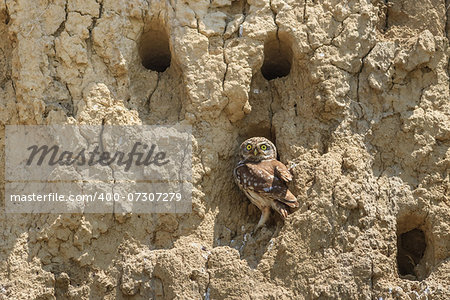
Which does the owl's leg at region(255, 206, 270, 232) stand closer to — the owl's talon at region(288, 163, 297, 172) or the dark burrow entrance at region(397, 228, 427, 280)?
the owl's talon at region(288, 163, 297, 172)

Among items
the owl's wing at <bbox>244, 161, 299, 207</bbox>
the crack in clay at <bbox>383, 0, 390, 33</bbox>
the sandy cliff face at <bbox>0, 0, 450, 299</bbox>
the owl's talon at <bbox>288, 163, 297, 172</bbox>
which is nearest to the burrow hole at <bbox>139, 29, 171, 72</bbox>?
the sandy cliff face at <bbox>0, 0, 450, 299</bbox>

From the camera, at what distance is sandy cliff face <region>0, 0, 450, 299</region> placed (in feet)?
17.2

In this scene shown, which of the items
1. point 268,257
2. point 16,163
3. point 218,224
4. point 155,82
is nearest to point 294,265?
point 268,257

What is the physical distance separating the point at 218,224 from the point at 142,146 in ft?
2.76

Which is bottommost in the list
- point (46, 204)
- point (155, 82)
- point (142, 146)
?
point (46, 204)

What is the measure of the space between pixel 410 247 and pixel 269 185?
1.28 metres

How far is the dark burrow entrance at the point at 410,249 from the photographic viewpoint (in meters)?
5.62

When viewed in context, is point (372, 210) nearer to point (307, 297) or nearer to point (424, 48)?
point (307, 297)

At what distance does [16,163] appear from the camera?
5.61 metres

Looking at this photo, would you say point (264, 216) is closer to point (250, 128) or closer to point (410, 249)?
point (250, 128)

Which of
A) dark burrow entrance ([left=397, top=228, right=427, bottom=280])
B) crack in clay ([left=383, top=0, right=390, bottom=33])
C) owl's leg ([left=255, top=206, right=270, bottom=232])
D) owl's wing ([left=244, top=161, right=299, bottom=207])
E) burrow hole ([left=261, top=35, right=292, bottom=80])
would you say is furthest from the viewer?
crack in clay ([left=383, top=0, right=390, bottom=33])

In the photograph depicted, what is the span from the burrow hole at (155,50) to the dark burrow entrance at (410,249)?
7.99 ft

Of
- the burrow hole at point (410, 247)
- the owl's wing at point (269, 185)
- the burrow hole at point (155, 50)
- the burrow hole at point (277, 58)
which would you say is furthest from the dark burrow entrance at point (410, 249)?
the burrow hole at point (155, 50)

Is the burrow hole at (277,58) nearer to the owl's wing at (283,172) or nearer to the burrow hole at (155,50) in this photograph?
the burrow hole at (155,50)
